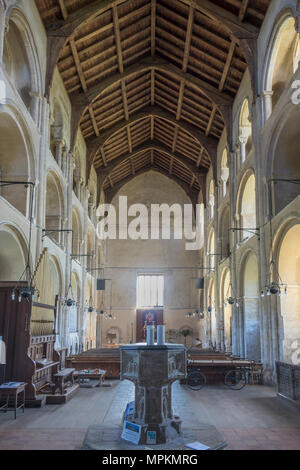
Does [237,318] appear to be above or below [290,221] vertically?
below

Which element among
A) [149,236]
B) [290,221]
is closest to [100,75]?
[290,221]

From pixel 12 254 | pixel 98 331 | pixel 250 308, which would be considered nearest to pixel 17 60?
pixel 12 254

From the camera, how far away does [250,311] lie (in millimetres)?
17562

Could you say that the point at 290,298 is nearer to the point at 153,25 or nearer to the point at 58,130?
the point at 58,130

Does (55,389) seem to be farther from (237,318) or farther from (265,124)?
(265,124)

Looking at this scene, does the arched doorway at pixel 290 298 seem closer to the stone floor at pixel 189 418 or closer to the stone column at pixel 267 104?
the stone floor at pixel 189 418

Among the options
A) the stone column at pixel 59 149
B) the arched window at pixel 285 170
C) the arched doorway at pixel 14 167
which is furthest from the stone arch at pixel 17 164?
the arched window at pixel 285 170

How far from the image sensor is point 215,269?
23.9 meters

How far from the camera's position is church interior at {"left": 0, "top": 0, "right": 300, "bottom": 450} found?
8.47 m

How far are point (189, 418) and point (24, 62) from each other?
12212 mm

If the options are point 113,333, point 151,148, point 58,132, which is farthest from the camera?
point 113,333

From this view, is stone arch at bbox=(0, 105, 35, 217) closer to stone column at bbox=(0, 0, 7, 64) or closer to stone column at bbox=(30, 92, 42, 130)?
stone column at bbox=(30, 92, 42, 130)

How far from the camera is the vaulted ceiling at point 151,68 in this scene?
49.7ft

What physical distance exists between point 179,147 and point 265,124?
13514mm
